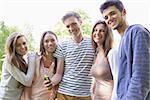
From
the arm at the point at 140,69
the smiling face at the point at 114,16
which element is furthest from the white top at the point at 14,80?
the arm at the point at 140,69

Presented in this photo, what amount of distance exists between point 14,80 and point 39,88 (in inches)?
6.5

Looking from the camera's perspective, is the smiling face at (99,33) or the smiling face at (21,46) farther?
the smiling face at (21,46)

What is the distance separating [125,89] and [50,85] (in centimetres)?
68

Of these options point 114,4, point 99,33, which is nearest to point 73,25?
point 99,33

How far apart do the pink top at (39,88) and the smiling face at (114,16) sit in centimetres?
62

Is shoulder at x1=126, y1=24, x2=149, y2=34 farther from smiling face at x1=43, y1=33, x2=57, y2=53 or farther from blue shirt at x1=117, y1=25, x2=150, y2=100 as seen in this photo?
smiling face at x1=43, y1=33, x2=57, y2=53

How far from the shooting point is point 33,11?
2346 millimetres

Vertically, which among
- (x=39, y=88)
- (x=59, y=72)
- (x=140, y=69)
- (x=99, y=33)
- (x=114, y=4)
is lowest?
(x=39, y=88)

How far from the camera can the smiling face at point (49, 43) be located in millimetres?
1685

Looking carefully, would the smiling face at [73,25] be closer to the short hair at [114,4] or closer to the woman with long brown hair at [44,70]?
the woman with long brown hair at [44,70]

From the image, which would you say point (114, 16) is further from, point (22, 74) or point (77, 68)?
point (22, 74)

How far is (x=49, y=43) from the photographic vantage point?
1.69 meters

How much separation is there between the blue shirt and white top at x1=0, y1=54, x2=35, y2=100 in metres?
0.77

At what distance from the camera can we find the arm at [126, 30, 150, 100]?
100cm
